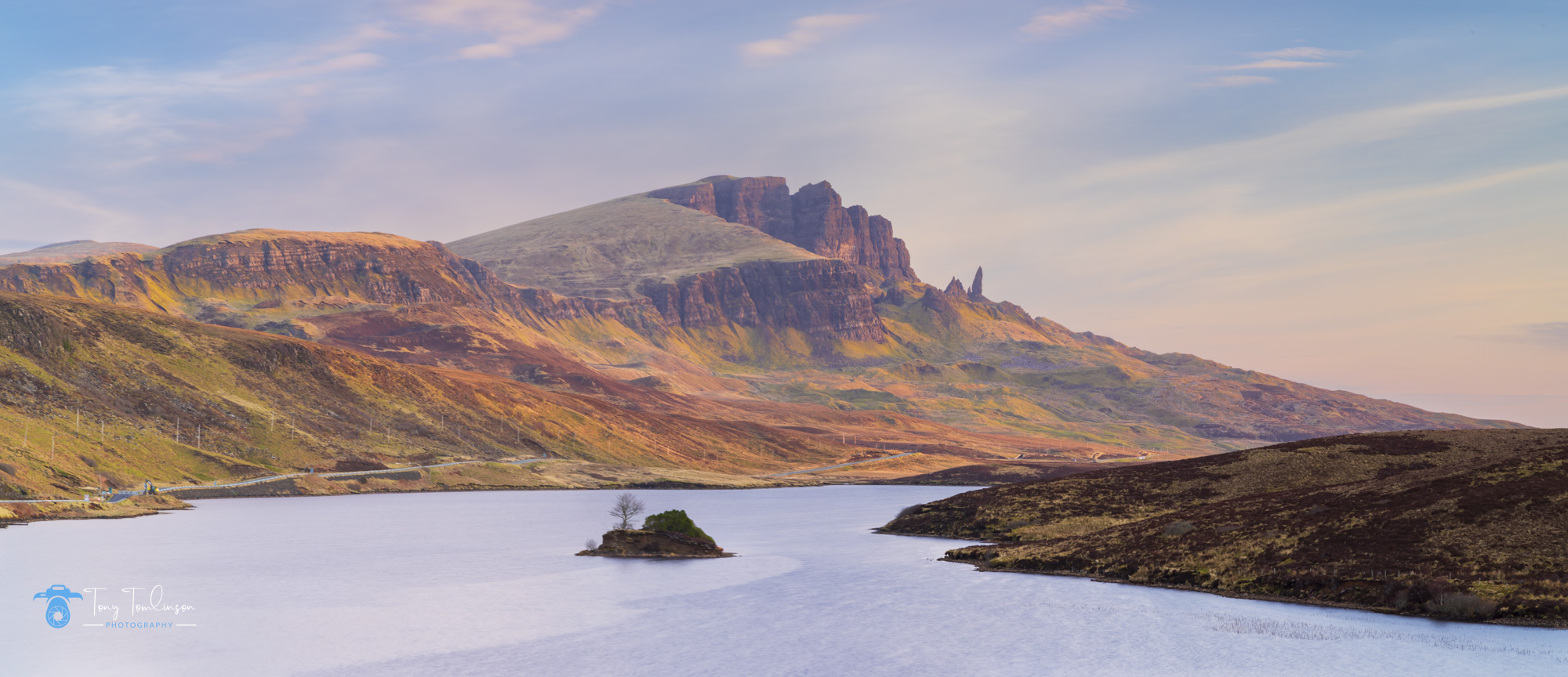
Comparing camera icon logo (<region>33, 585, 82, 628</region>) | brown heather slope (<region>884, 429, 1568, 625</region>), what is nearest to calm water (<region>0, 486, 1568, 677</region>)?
camera icon logo (<region>33, 585, 82, 628</region>)

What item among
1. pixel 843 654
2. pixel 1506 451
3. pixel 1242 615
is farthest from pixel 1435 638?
pixel 1506 451

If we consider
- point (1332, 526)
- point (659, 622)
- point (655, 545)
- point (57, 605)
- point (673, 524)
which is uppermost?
point (1332, 526)

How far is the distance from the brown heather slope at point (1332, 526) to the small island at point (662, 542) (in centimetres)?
2563

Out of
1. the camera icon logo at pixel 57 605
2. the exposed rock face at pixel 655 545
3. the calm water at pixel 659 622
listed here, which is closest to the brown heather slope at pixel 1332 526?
the calm water at pixel 659 622

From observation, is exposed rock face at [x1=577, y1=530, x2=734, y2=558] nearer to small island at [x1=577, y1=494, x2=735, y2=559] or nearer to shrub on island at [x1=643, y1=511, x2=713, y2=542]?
small island at [x1=577, y1=494, x2=735, y2=559]

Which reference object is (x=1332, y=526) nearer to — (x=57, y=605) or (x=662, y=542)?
(x=662, y=542)

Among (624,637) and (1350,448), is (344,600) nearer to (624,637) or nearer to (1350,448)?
(624,637)

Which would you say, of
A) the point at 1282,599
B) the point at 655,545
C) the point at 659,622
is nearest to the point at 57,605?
the point at 659,622

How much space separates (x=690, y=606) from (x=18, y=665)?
3963 cm

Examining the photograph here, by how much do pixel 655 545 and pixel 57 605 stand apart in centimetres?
5221

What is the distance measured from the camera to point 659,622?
71.2 metres

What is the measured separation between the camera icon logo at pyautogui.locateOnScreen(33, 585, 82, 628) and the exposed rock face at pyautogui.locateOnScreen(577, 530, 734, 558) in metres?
47.5

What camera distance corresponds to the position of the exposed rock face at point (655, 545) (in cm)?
10912

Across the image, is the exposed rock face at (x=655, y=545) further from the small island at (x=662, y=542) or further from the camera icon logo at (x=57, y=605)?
the camera icon logo at (x=57, y=605)
